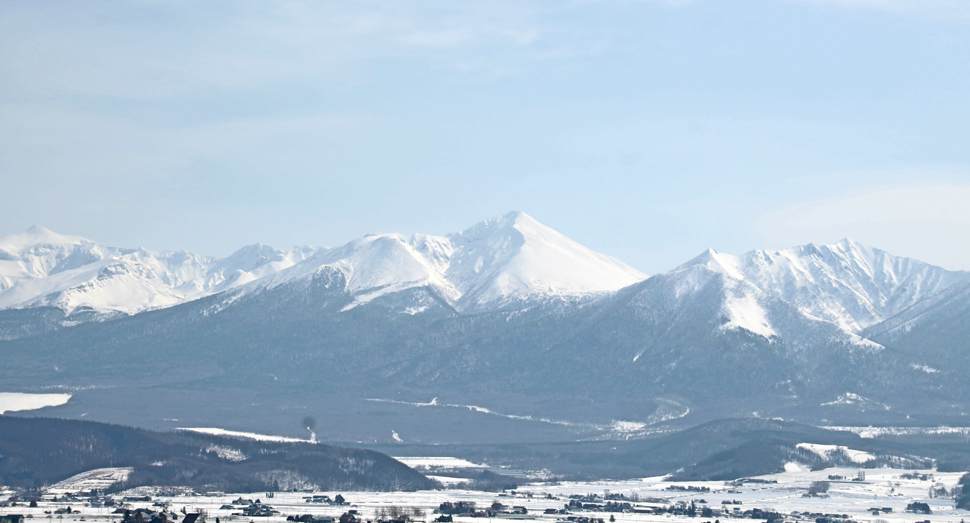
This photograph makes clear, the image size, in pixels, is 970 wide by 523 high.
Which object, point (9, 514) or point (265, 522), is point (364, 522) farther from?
point (9, 514)

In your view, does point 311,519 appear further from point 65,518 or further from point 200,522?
point 65,518

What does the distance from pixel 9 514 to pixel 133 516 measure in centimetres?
1698

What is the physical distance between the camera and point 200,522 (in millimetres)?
192000

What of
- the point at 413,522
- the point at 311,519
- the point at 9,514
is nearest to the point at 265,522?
the point at 311,519

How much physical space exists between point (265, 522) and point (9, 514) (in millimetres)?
32930

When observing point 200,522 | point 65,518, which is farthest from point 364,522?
point 65,518

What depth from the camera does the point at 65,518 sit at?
193 meters

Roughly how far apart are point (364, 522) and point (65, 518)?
38112mm

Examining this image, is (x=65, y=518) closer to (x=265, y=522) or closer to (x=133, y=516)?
(x=133, y=516)

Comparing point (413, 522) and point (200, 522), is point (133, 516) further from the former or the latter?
point (413, 522)

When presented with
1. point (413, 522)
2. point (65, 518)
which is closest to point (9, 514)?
point (65, 518)

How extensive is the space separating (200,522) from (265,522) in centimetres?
882

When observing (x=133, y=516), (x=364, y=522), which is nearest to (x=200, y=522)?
(x=133, y=516)

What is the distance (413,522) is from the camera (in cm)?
19762
